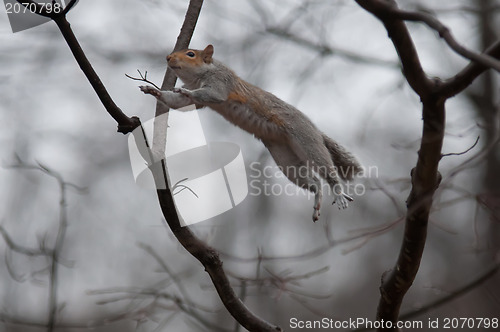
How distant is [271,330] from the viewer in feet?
7.16

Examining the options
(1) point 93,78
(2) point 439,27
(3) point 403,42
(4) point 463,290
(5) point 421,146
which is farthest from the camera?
(4) point 463,290

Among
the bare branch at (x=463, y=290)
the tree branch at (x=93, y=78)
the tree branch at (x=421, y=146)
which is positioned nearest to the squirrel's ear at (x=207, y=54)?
the tree branch at (x=93, y=78)

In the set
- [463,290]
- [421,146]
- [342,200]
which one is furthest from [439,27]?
[342,200]

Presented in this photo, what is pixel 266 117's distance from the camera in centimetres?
278

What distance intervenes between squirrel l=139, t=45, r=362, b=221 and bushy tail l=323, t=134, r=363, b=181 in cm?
12

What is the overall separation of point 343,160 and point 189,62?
3.22 feet

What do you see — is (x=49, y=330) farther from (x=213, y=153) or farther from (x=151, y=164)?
(x=213, y=153)

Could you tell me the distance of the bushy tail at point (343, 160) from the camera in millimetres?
3008

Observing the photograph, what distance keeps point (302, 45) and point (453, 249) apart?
383 centimetres

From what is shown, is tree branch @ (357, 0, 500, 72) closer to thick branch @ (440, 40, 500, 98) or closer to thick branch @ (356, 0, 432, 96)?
thick branch @ (356, 0, 432, 96)

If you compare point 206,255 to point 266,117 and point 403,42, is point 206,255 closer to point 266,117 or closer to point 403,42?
point 266,117

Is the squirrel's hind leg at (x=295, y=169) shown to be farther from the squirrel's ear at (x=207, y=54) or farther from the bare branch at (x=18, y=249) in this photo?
the bare branch at (x=18, y=249)

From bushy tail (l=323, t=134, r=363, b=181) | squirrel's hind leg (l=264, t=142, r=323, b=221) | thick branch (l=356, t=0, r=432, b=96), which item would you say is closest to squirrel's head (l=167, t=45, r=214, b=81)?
squirrel's hind leg (l=264, t=142, r=323, b=221)

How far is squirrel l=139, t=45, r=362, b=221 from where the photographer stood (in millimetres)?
2699
